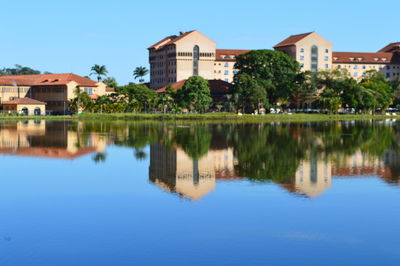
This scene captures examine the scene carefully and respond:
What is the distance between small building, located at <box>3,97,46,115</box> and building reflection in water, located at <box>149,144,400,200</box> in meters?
82.2

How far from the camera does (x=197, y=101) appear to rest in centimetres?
10606

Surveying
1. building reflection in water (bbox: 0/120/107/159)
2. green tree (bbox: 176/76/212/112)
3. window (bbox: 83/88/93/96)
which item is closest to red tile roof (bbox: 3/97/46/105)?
window (bbox: 83/88/93/96)

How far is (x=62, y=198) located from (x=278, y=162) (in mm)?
14647

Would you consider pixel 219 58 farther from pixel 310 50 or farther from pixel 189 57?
pixel 310 50

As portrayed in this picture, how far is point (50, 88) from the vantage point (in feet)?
405

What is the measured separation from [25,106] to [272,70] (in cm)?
4700

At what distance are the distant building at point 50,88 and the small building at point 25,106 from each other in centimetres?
359

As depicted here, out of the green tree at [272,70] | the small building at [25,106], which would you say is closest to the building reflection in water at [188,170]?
the green tree at [272,70]

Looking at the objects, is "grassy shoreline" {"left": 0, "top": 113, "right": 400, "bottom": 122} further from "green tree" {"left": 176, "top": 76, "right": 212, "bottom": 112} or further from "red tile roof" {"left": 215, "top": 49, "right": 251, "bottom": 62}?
"red tile roof" {"left": 215, "top": 49, "right": 251, "bottom": 62}

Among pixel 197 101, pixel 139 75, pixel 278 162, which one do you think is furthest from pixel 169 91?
pixel 278 162

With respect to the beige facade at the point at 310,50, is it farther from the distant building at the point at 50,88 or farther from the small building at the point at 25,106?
the small building at the point at 25,106

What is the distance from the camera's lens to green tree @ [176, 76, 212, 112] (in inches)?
4151

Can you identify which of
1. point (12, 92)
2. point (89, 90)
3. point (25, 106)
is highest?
point (89, 90)

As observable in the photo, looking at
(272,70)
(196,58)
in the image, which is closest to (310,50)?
(196,58)
